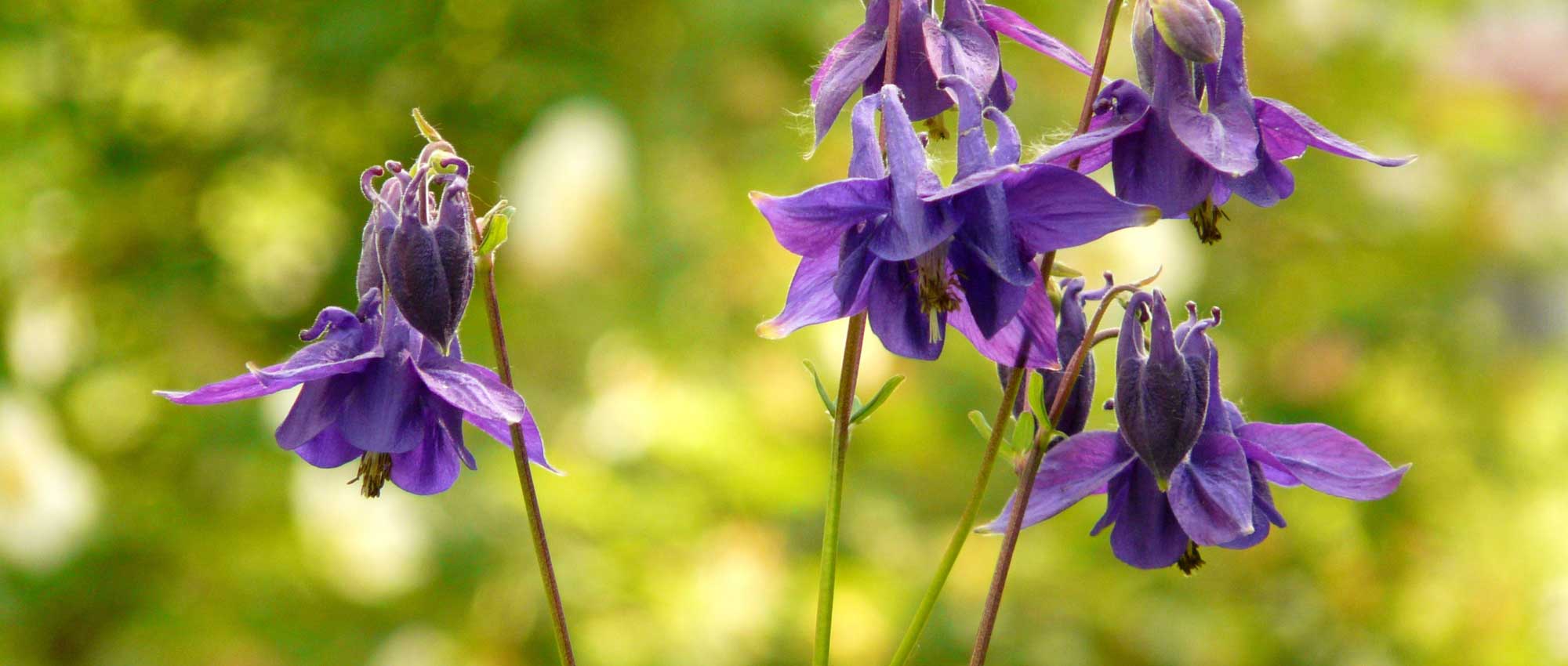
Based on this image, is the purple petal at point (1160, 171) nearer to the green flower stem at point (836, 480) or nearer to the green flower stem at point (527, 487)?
the green flower stem at point (836, 480)

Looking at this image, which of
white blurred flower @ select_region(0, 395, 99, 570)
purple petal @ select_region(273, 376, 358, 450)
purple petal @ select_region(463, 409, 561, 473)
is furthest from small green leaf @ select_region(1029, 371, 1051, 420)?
white blurred flower @ select_region(0, 395, 99, 570)

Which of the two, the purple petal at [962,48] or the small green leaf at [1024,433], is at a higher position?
the purple petal at [962,48]

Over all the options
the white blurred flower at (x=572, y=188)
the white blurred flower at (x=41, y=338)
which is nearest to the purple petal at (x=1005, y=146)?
the white blurred flower at (x=572, y=188)

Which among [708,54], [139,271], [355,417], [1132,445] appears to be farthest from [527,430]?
[139,271]

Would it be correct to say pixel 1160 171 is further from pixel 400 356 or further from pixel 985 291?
pixel 400 356

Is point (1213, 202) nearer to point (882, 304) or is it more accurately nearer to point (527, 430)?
point (882, 304)

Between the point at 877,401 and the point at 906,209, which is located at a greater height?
the point at 906,209

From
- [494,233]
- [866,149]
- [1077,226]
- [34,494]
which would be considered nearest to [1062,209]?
[1077,226]
